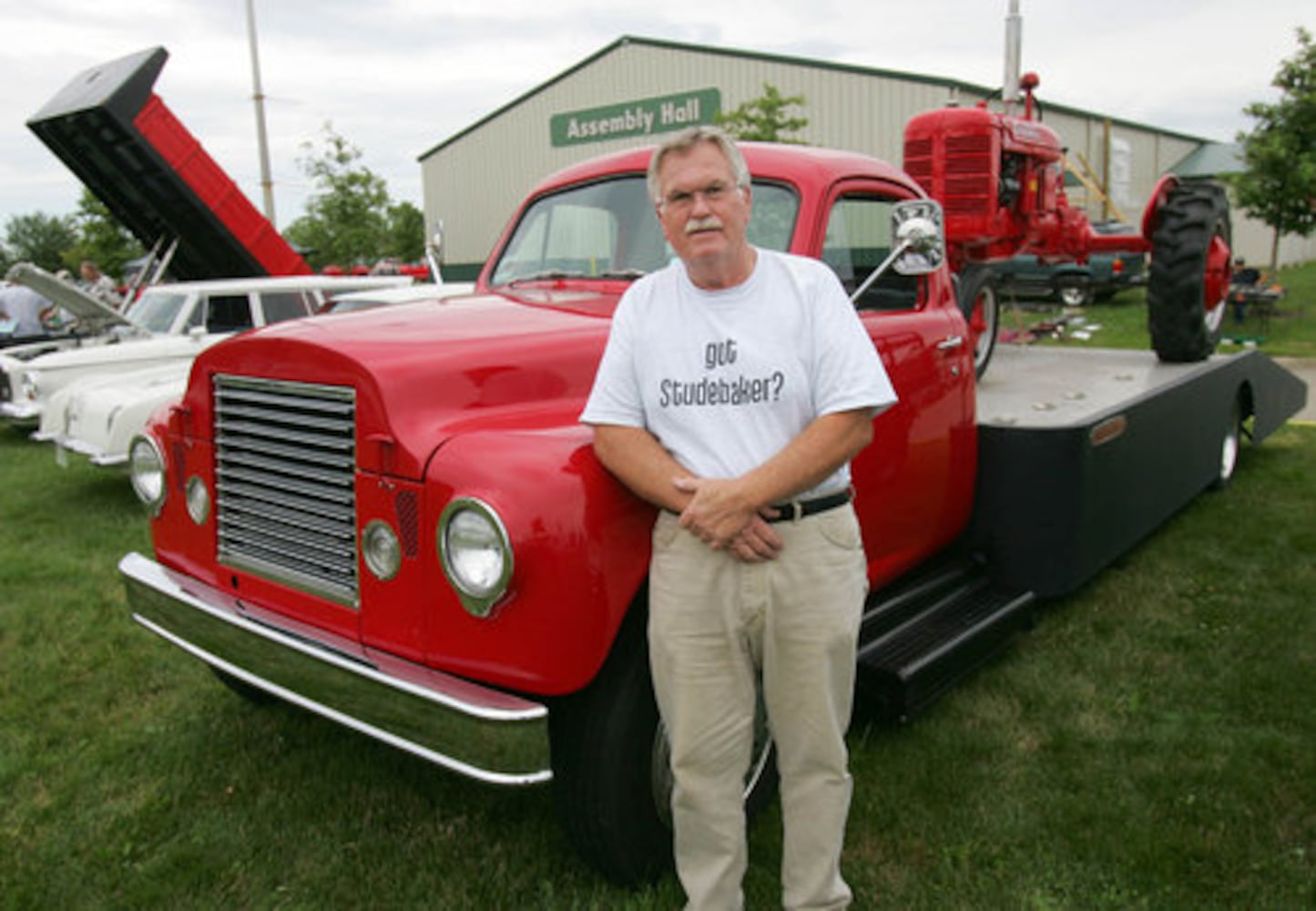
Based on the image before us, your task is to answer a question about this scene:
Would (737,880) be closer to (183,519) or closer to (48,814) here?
(183,519)

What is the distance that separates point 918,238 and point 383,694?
194 cm

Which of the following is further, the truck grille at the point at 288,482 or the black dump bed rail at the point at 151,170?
the black dump bed rail at the point at 151,170

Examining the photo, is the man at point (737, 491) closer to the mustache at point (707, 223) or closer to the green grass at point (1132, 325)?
the mustache at point (707, 223)

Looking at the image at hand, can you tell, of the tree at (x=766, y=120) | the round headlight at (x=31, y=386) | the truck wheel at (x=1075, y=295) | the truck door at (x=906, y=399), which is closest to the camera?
the truck door at (x=906, y=399)

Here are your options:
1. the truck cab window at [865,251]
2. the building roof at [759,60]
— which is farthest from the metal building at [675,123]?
the truck cab window at [865,251]

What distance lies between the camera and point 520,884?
2736 mm

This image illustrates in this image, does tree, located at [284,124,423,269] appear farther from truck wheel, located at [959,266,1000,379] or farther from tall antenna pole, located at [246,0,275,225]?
truck wheel, located at [959,266,1000,379]

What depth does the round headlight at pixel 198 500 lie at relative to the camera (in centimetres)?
301

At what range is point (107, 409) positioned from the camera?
6.91 metres

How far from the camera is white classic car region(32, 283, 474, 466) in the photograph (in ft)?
22.2

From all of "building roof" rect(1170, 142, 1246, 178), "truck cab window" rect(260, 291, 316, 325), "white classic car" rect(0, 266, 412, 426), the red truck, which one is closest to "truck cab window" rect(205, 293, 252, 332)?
"white classic car" rect(0, 266, 412, 426)

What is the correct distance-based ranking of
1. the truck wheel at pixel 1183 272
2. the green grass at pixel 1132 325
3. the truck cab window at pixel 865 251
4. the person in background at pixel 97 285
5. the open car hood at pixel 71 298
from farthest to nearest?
the person in background at pixel 97 285 → the green grass at pixel 1132 325 → the open car hood at pixel 71 298 → the truck wheel at pixel 1183 272 → the truck cab window at pixel 865 251

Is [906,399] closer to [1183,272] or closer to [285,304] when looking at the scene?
[1183,272]

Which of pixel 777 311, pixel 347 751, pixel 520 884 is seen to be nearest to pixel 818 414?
pixel 777 311
